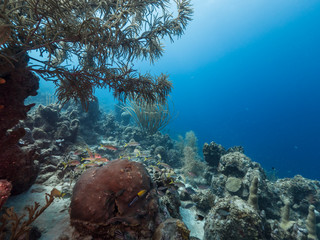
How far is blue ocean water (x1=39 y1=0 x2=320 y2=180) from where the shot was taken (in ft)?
196

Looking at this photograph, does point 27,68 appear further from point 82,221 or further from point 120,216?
point 120,216

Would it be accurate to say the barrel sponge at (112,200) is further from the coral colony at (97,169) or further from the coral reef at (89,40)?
the coral reef at (89,40)

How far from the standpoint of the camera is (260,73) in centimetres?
9662

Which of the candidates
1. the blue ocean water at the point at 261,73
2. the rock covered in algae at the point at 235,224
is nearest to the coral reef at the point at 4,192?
the rock covered in algae at the point at 235,224

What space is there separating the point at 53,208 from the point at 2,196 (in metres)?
1.22

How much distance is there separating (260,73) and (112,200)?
118777 mm

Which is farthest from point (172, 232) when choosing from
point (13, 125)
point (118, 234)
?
point (13, 125)

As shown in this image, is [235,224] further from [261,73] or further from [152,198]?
[261,73]

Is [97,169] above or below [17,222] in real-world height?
above

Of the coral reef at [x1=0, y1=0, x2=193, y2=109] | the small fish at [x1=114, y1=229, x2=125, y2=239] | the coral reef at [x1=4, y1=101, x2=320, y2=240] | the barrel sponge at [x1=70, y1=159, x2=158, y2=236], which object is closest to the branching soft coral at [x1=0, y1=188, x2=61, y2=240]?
the coral reef at [x1=4, y1=101, x2=320, y2=240]

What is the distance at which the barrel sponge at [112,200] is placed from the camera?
238cm

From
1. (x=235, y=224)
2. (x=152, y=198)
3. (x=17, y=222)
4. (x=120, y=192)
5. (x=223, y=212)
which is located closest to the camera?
(x=17, y=222)

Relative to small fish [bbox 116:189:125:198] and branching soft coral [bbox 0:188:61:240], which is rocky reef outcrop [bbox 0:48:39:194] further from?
small fish [bbox 116:189:125:198]

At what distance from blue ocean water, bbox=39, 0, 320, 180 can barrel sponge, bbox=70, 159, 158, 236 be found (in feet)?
130
